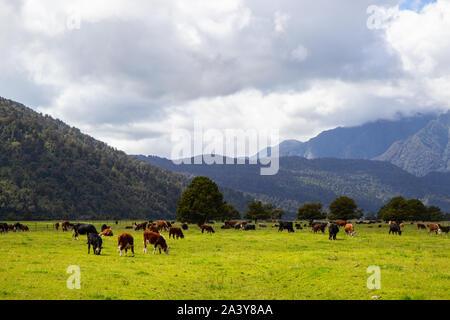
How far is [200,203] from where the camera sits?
3265 inches

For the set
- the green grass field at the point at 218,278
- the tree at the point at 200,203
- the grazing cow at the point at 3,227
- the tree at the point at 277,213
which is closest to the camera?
the green grass field at the point at 218,278

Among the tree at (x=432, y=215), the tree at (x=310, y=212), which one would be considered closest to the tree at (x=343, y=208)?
the tree at (x=310, y=212)

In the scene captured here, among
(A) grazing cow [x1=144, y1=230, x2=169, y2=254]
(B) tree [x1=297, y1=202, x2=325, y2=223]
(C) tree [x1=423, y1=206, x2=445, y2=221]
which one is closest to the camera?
(A) grazing cow [x1=144, y1=230, x2=169, y2=254]

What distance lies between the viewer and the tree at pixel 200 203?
8306 centimetres

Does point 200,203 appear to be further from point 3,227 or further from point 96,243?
point 96,243

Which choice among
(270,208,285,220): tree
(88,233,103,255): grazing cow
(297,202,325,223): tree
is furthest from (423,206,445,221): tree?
(88,233,103,255): grazing cow

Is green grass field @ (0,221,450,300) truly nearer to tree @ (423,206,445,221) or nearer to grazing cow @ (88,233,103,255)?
grazing cow @ (88,233,103,255)

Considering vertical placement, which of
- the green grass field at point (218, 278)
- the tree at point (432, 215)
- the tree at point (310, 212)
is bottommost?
the tree at point (432, 215)

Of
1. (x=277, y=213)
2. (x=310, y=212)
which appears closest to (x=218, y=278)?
(x=310, y=212)

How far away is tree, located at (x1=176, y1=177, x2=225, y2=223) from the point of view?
8306cm

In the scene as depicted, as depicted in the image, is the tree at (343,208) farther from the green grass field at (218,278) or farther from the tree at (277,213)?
the green grass field at (218,278)
